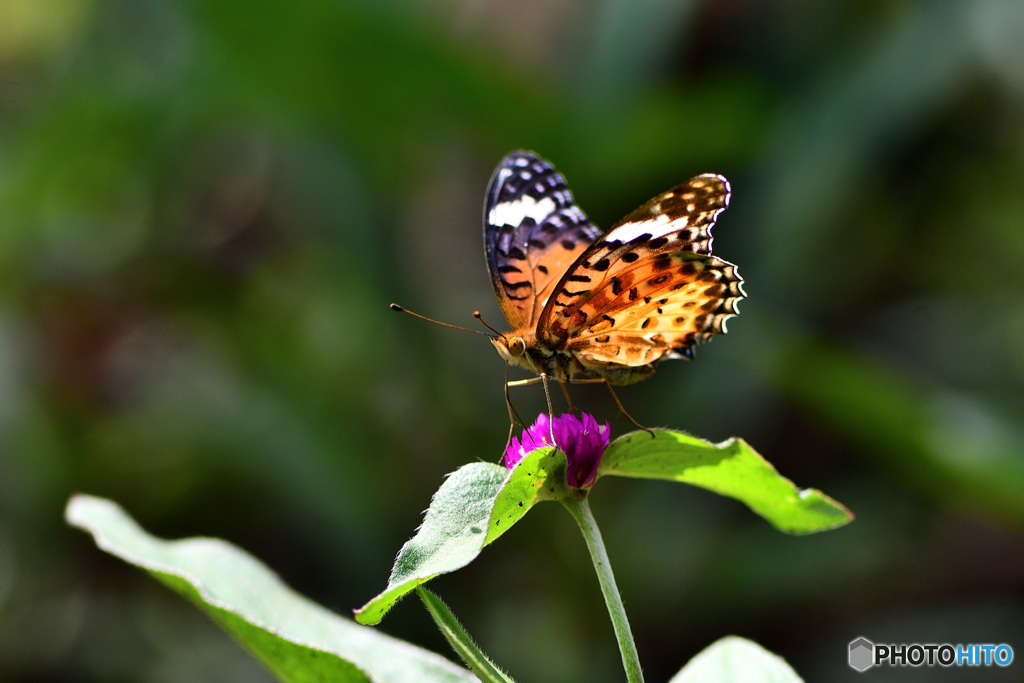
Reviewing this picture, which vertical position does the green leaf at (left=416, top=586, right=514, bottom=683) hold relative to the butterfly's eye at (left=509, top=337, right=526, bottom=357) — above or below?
below

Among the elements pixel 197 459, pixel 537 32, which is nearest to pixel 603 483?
pixel 197 459

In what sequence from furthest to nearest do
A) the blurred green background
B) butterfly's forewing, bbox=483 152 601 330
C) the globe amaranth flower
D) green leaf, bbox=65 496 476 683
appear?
the blurred green background → butterfly's forewing, bbox=483 152 601 330 → the globe amaranth flower → green leaf, bbox=65 496 476 683

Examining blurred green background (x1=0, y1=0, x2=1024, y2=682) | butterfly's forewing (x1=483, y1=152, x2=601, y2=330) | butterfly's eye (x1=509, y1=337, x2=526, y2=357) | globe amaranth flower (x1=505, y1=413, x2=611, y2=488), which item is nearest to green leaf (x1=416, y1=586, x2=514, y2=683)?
globe amaranth flower (x1=505, y1=413, x2=611, y2=488)

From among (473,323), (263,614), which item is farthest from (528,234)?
(473,323)

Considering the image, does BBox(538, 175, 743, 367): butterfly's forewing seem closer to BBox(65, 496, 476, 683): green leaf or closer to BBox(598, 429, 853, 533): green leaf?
BBox(598, 429, 853, 533): green leaf

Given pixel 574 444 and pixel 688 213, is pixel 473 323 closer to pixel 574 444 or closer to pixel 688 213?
pixel 688 213

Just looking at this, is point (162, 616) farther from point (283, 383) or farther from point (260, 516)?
point (283, 383)
